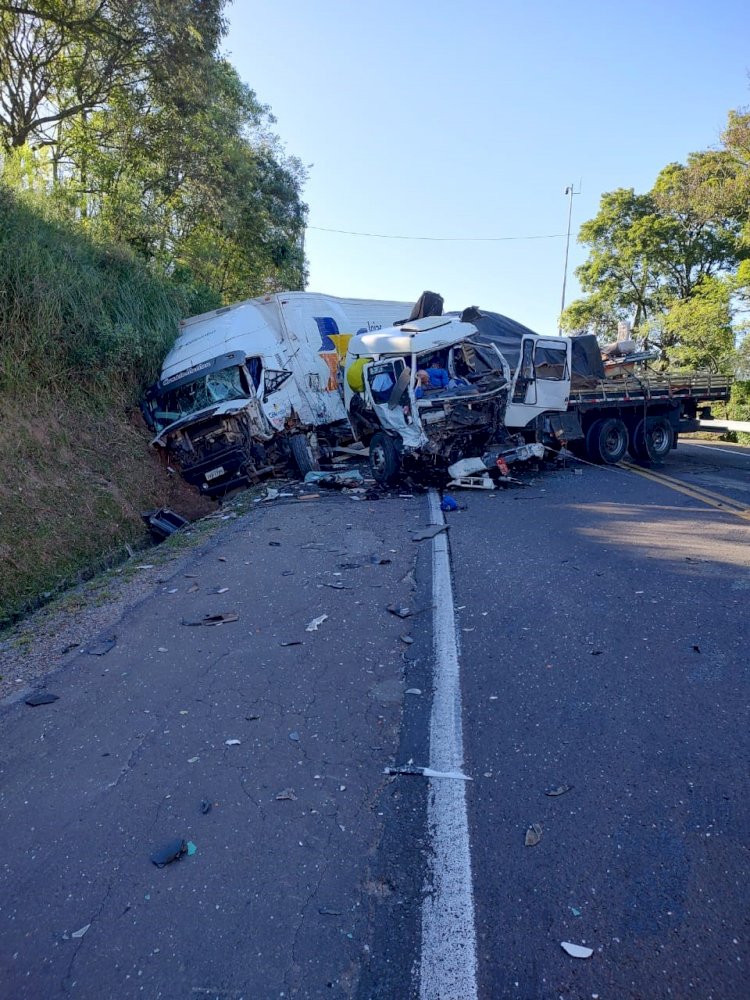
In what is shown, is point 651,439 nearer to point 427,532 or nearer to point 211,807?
point 427,532

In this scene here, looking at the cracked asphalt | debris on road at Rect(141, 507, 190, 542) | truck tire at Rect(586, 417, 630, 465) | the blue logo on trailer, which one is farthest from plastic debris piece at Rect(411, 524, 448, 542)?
the blue logo on trailer

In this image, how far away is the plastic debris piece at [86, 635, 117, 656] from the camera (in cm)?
479

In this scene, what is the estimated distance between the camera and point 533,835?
262 cm

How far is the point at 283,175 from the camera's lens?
23.7 m

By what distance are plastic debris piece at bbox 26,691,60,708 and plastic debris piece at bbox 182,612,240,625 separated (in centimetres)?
122

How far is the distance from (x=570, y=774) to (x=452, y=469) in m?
7.72

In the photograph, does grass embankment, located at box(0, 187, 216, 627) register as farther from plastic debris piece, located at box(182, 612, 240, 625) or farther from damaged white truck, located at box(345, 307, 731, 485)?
damaged white truck, located at box(345, 307, 731, 485)

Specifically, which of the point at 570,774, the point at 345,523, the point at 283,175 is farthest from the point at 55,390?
the point at 283,175

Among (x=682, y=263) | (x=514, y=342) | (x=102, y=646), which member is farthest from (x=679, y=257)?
(x=102, y=646)

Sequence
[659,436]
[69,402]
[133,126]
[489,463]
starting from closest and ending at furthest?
[489,463]
[69,402]
[659,436]
[133,126]

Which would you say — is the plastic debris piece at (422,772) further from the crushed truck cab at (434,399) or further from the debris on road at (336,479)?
the debris on road at (336,479)

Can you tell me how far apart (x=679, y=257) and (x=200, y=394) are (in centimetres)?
2884

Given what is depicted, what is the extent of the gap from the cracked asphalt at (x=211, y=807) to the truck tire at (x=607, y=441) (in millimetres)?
9016

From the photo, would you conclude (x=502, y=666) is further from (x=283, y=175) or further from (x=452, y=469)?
(x=283, y=175)
